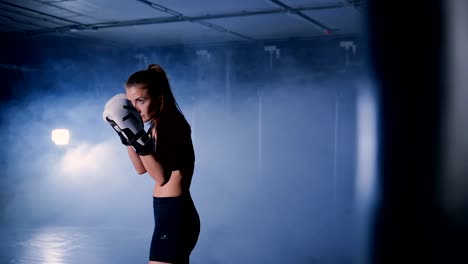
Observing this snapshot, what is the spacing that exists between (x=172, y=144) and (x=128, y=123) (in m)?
0.27

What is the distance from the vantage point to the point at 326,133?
6.72 metres

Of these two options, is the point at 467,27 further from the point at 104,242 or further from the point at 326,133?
the point at 326,133

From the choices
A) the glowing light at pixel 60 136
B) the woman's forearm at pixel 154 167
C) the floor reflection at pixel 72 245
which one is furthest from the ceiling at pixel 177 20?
the woman's forearm at pixel 154 167

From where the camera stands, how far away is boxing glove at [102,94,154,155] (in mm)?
2152

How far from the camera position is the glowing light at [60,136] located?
7305 millimetres

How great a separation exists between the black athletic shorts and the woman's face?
0.41 m

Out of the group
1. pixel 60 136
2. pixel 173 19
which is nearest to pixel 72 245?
pixel 60 136

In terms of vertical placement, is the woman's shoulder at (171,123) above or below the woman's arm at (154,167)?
above

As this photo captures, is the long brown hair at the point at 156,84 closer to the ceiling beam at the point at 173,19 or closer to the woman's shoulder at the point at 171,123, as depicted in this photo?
the woman's shoulder at the point at 171,123

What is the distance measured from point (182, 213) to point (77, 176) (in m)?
6.21

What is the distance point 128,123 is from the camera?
2.26 m

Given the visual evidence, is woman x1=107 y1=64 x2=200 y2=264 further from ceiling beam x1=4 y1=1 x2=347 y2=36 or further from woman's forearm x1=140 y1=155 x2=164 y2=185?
ceiling beam x1=4 y1=1 x2=347 y2=36

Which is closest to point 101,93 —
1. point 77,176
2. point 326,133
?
point 77,176

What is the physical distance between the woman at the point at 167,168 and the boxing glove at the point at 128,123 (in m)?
0.03
